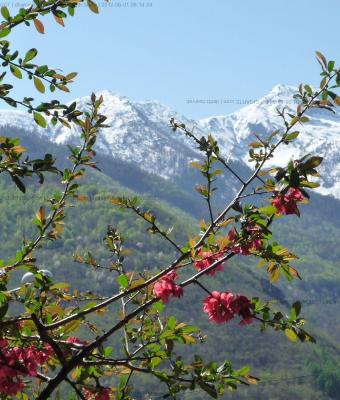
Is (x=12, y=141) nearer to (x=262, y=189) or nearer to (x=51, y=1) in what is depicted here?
(x=51, y=1)

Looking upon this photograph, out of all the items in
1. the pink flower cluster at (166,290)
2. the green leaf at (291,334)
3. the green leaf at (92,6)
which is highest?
the green leaf at (92,6)

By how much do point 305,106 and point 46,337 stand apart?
2817 millimetres

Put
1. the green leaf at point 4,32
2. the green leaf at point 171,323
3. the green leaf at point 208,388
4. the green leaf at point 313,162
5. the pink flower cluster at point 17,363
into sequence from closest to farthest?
the green leaf at point 313,162 → the green leaf at point 208,388 → the pink flower cluster at point 17,363 → the green leaf at point 171,323 → the green leaf at point 4,32

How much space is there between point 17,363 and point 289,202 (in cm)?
197

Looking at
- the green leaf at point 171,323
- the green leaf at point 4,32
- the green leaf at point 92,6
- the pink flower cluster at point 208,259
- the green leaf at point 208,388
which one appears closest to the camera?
the green leaf at point 208,388

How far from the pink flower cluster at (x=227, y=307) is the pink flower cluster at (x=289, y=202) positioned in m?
0.66

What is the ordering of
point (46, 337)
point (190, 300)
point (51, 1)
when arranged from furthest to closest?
point (190, 300) → point (51, 1) → point (46, 337)

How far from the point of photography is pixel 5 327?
376 cm

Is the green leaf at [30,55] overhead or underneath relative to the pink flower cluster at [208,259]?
overhead

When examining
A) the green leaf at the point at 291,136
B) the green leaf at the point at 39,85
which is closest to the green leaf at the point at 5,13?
the green leaf at the point at 39,85

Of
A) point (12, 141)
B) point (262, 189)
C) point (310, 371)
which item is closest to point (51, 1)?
point (12, 141)

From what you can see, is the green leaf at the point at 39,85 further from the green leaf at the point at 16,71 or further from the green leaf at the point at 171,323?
the green leaf at the point at 171,323

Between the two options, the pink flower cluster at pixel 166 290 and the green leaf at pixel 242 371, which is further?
the pink flower cluster at pixel 166 290

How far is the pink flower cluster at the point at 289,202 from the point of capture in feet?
12.3
